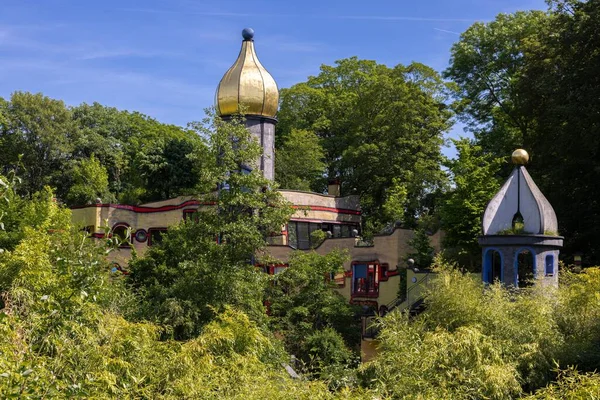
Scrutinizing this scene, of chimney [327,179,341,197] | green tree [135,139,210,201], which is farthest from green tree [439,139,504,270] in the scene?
green tree [135,139,210,201]

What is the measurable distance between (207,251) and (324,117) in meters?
17.8

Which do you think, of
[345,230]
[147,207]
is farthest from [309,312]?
[147,207]

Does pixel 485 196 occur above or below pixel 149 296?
above

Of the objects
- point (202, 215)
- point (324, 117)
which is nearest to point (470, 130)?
point (324, 117)

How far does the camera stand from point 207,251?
17297mm

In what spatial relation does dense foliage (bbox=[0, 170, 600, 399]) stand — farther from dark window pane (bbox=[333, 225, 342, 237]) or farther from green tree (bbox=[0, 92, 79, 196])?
green tree (bbox=[0, 92, 79, 196])

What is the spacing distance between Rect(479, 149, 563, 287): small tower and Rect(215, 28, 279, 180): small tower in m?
8.69

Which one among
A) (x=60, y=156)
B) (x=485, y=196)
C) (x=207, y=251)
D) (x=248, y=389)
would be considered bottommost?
(x=248, y=389)

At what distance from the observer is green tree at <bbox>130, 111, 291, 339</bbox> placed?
641 inches

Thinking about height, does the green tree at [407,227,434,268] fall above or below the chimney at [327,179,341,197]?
below

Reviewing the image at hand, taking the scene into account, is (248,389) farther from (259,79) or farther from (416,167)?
(416,167)

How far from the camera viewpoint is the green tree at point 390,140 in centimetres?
2839

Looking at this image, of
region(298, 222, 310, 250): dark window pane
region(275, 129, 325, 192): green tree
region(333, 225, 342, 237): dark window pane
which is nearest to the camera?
region(298, 222, 310, 250): dark window pane

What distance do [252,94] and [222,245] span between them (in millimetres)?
7307
